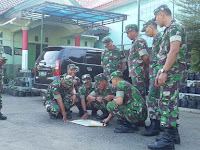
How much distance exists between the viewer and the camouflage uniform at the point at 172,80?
3430mm

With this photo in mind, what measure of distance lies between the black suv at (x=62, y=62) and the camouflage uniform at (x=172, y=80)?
4.02m

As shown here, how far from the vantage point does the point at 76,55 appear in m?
7.63

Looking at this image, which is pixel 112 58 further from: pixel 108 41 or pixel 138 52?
pixel 138 52

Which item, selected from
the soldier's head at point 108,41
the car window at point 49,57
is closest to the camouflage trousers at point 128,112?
the soldier's head at point 108,41

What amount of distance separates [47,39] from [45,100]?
1002 centimetres

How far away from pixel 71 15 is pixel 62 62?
19.7ft

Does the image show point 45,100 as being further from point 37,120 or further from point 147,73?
point 147,73

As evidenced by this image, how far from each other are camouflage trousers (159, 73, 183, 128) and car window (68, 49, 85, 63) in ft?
14.3

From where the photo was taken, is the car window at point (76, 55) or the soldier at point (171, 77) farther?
the car window at point (76, 55)

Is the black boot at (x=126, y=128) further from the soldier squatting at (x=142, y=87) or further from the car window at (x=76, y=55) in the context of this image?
the car window at (x=76, y=55)

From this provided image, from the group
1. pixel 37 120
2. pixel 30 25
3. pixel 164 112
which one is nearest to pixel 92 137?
pixel 164 112

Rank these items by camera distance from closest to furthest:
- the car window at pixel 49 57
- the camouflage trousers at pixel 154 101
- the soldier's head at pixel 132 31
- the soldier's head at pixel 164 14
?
the soldier's head at pixel 164 14 < the camouflage trousers at pixel 154 101 < the soldier's head at pixel 132 31 < the car window at pixel 49 57

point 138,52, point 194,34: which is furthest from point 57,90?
point 194,34

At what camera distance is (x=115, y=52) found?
579 cm
